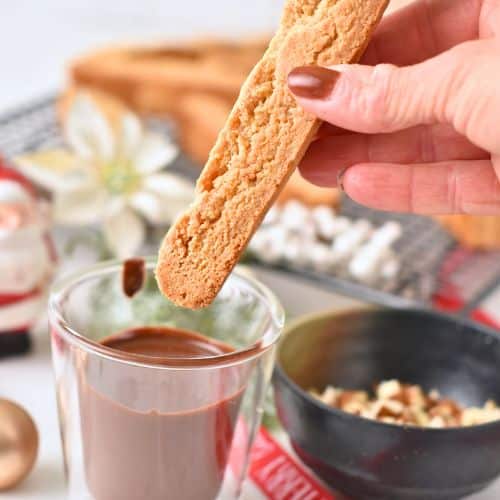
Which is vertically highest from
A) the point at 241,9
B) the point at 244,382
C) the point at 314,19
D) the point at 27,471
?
the point at 314,19

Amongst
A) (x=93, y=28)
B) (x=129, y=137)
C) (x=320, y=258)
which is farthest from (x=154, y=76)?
(x=93, y=28)

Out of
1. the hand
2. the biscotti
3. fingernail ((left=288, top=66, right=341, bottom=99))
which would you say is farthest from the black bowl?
the biscotti

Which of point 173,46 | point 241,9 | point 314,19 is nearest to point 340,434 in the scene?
point 314,19

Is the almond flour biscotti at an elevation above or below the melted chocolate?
above

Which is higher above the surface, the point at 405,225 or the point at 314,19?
the point at 314,19

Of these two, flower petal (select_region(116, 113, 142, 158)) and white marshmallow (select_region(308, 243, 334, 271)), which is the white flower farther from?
white marshmallow (select_region(308, 243, 334, 271))

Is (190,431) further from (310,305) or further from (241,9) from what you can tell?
(241,9)

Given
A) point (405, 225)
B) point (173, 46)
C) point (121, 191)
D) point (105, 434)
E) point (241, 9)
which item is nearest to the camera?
point (105, 434)
